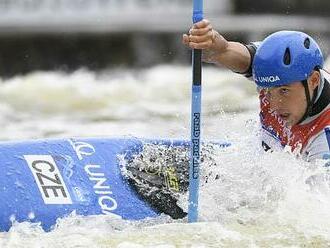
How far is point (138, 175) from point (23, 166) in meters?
0.67

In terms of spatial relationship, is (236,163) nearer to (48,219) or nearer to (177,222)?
(177,222)

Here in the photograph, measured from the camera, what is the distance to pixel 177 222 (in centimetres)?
488

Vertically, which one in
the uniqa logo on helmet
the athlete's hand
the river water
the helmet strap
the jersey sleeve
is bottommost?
the river water

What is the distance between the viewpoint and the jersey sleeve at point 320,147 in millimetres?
4727

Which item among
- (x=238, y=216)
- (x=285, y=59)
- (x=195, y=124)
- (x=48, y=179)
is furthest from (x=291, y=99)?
(x=48, y=179)

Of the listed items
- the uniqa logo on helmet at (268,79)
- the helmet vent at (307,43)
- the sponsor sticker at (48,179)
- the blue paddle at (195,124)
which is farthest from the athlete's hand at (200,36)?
the sponsor sticker at (48,179)

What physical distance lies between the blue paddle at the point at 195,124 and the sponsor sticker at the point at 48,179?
0.77 meters

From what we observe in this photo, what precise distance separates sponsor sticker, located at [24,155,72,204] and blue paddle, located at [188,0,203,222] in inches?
30.3

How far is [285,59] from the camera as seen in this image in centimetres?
474

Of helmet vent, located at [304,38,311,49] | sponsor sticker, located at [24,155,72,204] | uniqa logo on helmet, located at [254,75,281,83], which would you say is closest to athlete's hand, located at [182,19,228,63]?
uniqa logo on helmet, located at [254,75,281,83]

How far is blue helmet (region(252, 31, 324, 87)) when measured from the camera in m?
4.71

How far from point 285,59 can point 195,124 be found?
60cm

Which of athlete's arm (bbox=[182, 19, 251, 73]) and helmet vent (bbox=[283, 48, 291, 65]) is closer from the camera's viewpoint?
helmet vent (bbox=[283, 48, 291, 65])

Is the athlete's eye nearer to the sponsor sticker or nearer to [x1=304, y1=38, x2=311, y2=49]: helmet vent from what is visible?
[x1=304, y1=38, x2=311, y2=49]: helmet vent
